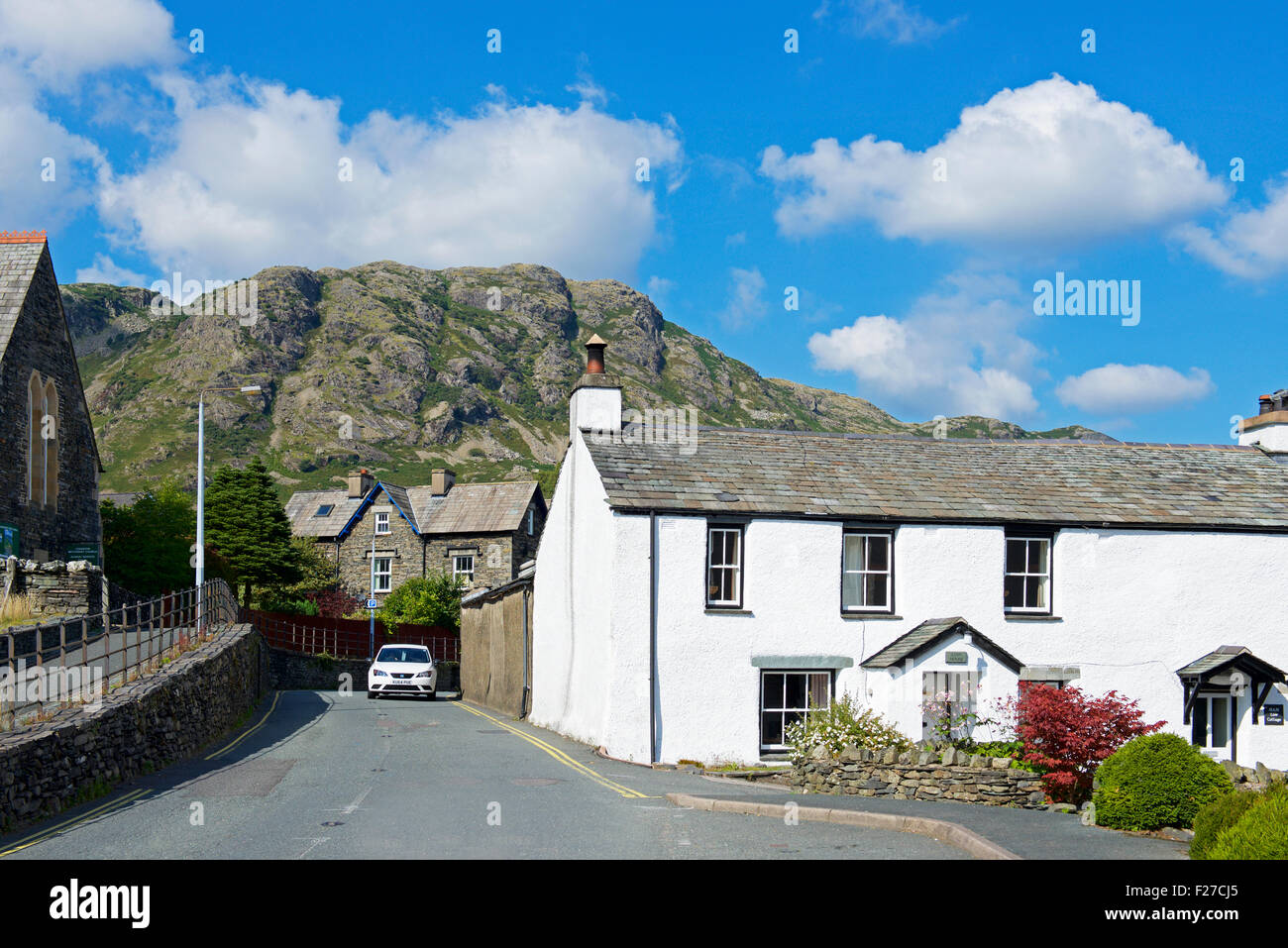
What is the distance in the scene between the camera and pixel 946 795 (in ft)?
51.2

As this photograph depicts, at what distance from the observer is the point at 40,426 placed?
30594mm

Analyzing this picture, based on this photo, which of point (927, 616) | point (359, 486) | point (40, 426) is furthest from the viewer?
point (359, 486)

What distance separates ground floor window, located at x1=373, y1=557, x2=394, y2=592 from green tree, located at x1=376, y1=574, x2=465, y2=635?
4.50 m

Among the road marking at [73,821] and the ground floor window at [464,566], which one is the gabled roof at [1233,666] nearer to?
the road marking at [73,821]

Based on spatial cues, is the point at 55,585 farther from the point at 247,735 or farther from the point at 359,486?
the point at 359,486

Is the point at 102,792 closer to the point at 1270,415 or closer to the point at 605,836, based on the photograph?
the point at 605,836

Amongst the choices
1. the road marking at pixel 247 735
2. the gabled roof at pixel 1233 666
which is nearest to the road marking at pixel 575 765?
the road marking at pixel 247 735

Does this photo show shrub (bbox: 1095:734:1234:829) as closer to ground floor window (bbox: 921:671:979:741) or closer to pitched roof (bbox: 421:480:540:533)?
ground floor window (bbox: 921:671:979:741)

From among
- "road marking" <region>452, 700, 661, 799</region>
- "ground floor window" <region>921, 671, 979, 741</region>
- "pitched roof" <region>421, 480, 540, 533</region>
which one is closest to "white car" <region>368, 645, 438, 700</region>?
"road marking" <region>452, 700, 661, 799</region>

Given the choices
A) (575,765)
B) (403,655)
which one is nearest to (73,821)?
(575,765)

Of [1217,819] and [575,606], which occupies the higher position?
[575,606]

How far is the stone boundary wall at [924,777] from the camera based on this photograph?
50.8ft

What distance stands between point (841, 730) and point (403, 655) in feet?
68.0

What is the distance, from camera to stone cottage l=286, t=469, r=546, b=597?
2463 inches
